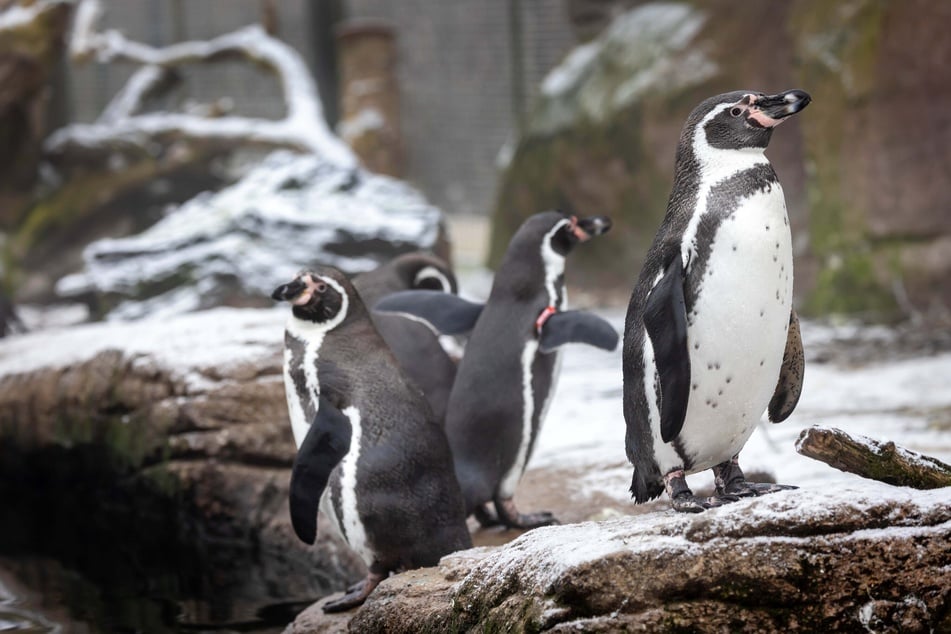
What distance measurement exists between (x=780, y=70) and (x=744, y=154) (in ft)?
17.0

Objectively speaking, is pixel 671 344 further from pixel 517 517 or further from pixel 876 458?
pixel 517 517

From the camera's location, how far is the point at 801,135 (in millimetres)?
6988

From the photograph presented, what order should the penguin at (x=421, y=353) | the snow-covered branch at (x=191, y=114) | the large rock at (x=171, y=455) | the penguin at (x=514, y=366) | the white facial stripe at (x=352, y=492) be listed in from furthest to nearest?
the snow-covered branch at (x=191, y=114), the large rock at (x=171, y=455), the penguin at (x=421, y=353), the penguin at (x=514, y=366), the white facial stripe at (x=352, y=492)

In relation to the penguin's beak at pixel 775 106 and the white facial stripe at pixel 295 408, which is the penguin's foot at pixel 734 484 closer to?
the penguin's beak at pixel 775 106

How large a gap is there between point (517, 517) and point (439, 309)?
2.28 ft

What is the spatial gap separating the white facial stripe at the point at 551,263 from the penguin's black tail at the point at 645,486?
113cm

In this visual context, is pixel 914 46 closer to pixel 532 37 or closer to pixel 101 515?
pixel 532 37

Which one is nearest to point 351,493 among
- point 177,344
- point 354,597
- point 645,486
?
point 354,597

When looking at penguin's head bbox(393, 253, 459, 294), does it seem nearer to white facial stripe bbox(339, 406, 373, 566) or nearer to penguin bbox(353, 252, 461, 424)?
penguin bbox(353, 252, 461, 424)

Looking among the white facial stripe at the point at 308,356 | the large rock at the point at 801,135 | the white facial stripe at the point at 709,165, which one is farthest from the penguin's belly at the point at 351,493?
the large rock at the point at 801,135

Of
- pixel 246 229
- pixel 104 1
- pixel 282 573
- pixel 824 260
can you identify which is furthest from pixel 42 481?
pixel 104 1

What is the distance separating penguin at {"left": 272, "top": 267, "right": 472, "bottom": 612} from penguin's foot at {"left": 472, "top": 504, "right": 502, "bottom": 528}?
1.59ft

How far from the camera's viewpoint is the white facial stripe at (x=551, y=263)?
3480mm

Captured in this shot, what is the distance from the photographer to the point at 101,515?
14.4 feet
